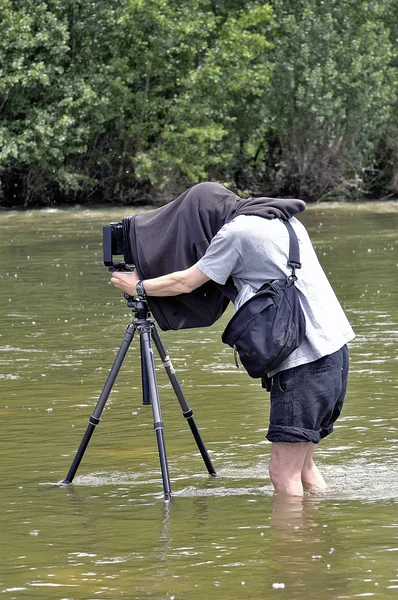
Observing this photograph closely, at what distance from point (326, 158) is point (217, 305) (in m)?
38.4

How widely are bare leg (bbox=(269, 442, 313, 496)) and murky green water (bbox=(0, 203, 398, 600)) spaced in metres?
0.07

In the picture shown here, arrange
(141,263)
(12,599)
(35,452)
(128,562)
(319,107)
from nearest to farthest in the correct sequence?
(12,599) → (128,562) → (141,263) → (35,452) → (319,107)

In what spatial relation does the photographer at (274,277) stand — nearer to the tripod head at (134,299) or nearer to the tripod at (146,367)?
the tripod head at (134,299)

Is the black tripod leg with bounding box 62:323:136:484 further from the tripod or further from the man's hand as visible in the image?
the man's hand

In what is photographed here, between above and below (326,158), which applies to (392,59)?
above

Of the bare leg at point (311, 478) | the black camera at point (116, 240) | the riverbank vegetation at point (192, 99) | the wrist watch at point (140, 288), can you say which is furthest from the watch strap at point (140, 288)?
the riverbank vegetation at point (192, 99)

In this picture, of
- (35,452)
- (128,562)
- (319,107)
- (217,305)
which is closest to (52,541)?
(128,562)

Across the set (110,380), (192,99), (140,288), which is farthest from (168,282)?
(192,99)

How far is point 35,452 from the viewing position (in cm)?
731

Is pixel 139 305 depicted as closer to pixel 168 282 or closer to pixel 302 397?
pixel 168 282

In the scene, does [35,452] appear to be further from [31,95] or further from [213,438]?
[31,95]

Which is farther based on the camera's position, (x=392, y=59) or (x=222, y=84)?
(x=392, y=59)

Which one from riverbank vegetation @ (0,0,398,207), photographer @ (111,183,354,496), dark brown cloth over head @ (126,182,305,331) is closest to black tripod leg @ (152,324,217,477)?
dark brown cloth over head @ (126,182,305,331)

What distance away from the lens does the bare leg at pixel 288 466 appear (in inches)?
230
